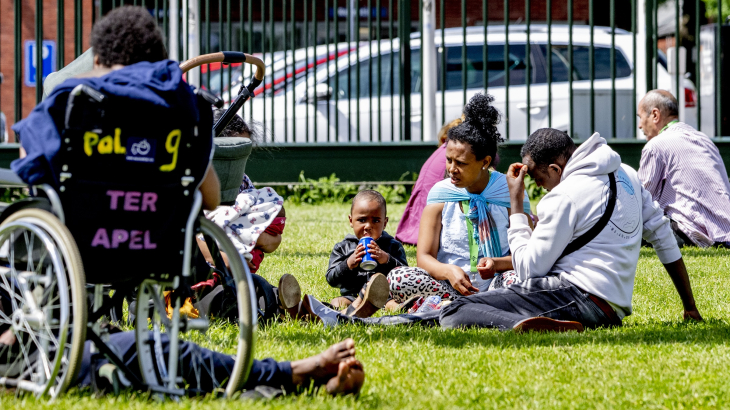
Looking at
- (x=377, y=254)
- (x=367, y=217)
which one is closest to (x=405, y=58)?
(x=367, y=217)

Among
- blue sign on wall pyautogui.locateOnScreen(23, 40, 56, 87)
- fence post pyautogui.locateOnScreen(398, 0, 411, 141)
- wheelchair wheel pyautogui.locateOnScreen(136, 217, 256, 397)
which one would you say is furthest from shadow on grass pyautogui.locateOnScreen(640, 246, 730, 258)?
blue sign on wall pyautogui.locateOnScreen(23, 40, 56, 87)

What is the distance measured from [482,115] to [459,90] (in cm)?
Answer: 605

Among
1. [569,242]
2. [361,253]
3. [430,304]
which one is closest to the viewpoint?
[569,242]

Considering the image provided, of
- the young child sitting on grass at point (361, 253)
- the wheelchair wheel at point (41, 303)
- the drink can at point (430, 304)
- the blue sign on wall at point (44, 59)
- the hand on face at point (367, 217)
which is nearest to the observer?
the wheelchair wheel at point (41, 303)

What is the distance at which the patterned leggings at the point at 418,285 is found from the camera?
4941mm

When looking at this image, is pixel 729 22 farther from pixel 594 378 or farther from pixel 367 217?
pixel 594 378

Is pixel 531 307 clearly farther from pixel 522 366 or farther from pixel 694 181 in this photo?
pixel 694 181

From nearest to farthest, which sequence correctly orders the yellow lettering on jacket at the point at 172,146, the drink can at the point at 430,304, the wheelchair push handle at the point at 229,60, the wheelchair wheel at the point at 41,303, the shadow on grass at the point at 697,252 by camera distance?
the wheelchair wheel at the point at 41,303 < the yellow lettering on jacket at the point at 172,146 < the wheelchair push handle at the point at 229,60 < the drink can at the point at 430,304 < the shadow on grass at the point at 697,252

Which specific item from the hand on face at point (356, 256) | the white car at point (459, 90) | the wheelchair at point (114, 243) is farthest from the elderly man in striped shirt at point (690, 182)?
the wheelchair at point (114, 243)

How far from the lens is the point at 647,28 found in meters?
10.2

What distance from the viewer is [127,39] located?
2912mm

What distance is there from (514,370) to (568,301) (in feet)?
2.86

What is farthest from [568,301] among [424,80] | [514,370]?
[424,80]

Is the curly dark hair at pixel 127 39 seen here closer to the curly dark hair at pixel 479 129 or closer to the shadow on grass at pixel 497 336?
the shadow on grass at pixel 497 336
